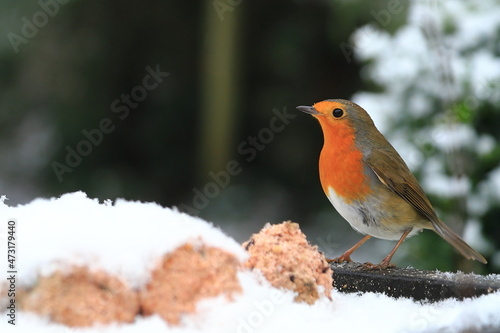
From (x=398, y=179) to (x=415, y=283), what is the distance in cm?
79

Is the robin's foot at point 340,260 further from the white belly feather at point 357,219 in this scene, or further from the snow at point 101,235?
the snow at point 101,235

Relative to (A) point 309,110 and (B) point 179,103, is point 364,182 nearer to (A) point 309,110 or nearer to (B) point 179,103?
(A) point 309,110

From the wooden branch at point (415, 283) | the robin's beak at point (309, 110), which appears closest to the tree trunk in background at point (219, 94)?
the robin's beak at point (309, 110)

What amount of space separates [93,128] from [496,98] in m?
3.56

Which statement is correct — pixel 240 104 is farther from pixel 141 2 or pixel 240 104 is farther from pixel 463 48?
pixel 463 48

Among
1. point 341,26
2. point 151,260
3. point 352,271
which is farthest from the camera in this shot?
point 341,26

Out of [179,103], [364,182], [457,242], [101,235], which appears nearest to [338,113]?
[364,182]

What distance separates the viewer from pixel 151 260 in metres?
1.43

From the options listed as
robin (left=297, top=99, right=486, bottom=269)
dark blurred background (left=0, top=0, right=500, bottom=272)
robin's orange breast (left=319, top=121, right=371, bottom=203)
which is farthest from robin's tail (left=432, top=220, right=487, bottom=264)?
dark blurred background (left=0, top=0, right=500, bottom=272)

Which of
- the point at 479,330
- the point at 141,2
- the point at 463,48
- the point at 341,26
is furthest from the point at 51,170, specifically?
the point at 479,330

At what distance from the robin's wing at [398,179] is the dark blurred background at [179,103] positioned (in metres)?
3.03

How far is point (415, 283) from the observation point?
195 centimetres

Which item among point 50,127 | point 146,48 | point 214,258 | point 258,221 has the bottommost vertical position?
point 214,258

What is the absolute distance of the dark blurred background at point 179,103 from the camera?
6.03 m
